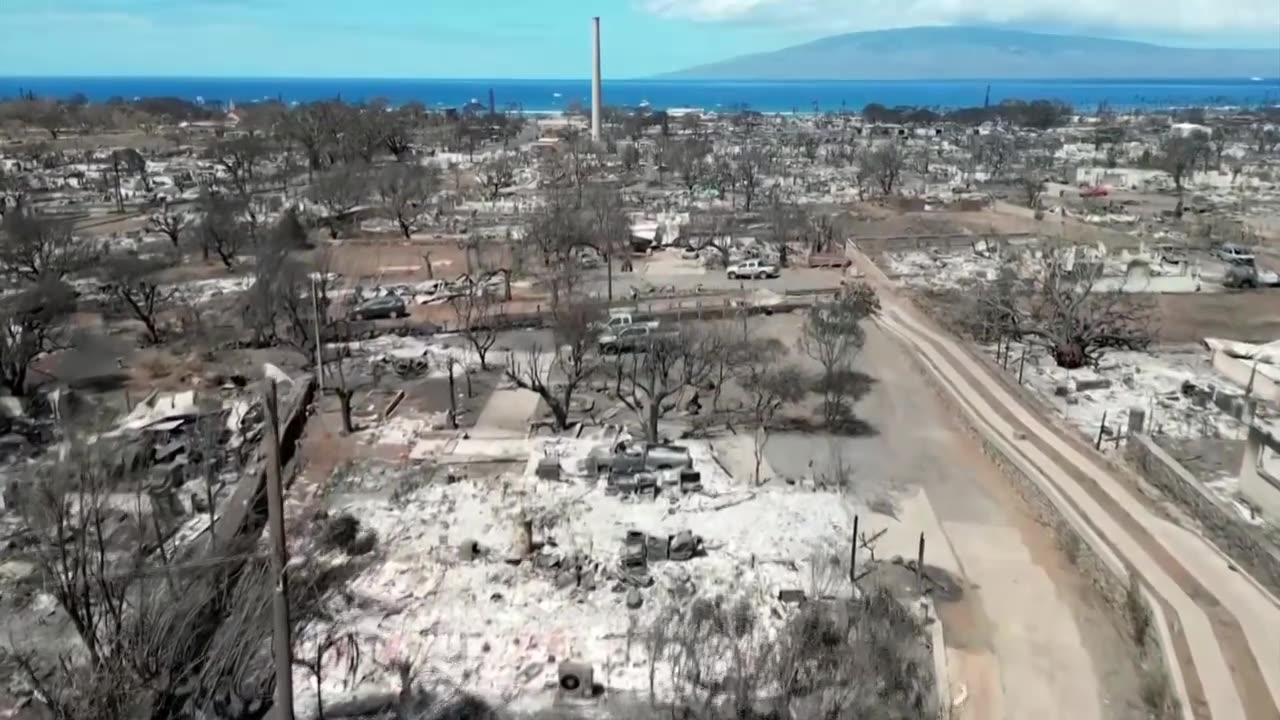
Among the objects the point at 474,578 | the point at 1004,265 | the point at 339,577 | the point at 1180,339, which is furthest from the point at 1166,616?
the point at 1004,265

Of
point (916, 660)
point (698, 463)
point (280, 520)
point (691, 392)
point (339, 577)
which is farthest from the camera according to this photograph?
point (691, 392)

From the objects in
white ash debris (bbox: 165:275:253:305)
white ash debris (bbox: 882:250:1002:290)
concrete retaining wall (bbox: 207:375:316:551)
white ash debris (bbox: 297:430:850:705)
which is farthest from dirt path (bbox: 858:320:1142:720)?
white ash debris (bbox: 165:275:253:305)

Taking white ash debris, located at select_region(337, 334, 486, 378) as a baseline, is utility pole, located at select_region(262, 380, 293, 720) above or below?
above

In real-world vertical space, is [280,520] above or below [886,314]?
above

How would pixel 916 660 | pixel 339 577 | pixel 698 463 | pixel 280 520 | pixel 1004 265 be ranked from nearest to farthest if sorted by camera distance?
pixel 280 520, pixel 916 660, pixel 339 577, pixel 698 463, pixel 1004 265

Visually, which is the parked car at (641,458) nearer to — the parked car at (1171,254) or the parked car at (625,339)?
the parked car at (625,339)

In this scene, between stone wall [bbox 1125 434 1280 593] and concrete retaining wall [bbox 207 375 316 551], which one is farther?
stone wall [bbox 1125 434 1280 593]

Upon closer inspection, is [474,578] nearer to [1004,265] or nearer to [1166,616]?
[1166,616]

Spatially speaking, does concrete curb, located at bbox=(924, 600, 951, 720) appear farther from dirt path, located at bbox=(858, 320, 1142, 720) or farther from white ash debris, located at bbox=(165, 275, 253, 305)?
white ash debris, located at bbox=(165, 275, 253, 305)
